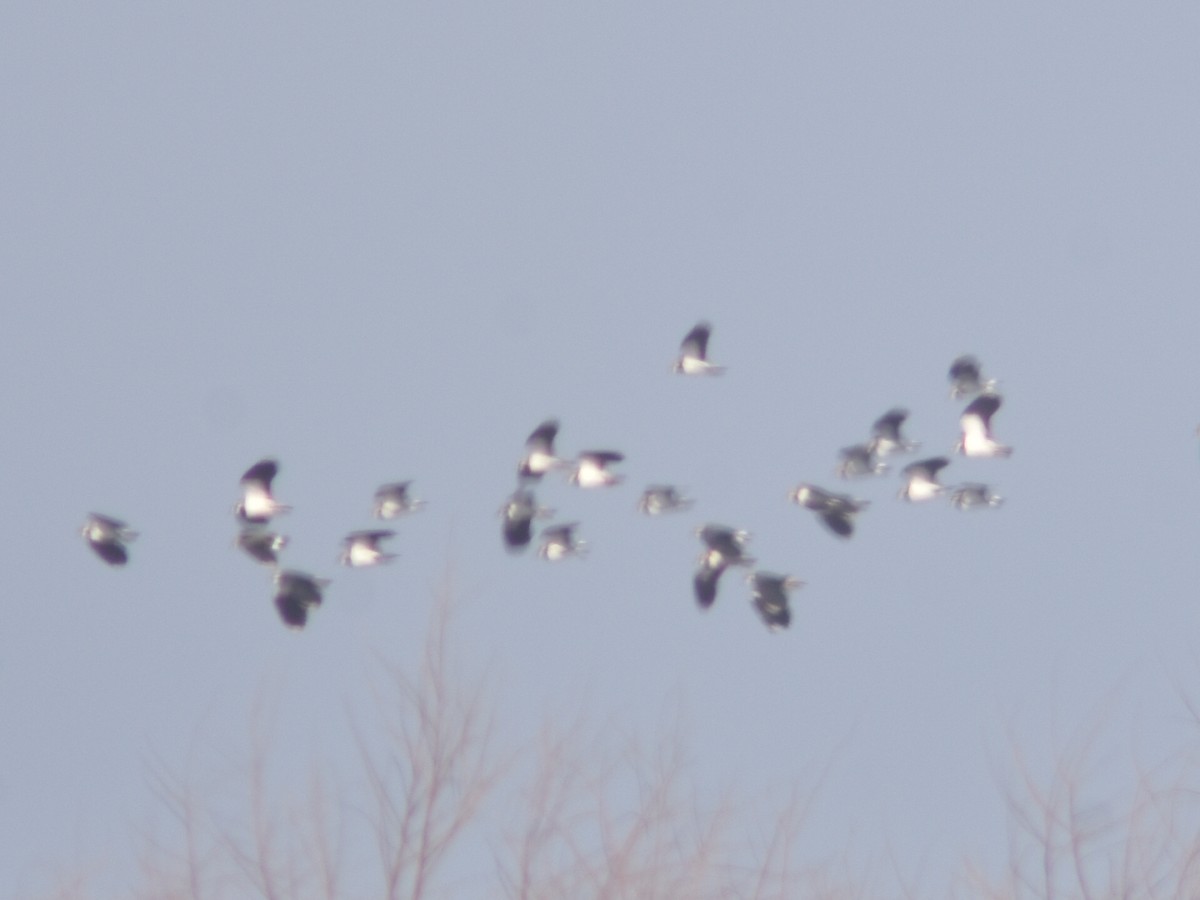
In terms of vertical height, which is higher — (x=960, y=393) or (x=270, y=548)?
(x=960, y=393)

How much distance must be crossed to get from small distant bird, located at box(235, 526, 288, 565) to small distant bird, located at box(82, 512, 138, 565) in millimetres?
768

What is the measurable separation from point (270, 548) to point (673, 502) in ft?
11.5

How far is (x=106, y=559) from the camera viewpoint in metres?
11.7

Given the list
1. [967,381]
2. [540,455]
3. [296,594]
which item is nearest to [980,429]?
[967,381]

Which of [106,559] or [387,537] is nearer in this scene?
[106,559]

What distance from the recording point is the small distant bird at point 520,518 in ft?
43.0

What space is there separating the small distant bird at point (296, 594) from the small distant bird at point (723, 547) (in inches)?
114

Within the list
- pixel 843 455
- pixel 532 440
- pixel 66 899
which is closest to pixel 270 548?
pixel 532 440

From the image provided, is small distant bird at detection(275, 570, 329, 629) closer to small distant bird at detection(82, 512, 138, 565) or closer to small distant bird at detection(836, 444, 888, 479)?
small distant bird at detection(82, 512, 138, 565)

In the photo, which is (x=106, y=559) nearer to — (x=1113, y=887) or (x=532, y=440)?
(x=532, y=440)

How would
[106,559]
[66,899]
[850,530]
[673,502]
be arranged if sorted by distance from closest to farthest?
[106,559], [850,530], [673,502], [66,899]

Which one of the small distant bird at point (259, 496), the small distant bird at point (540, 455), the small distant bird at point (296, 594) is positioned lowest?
the small distant bird at point (296, 594)

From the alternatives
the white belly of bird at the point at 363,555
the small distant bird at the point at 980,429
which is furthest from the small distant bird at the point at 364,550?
the small distant bird at the point at 980,429

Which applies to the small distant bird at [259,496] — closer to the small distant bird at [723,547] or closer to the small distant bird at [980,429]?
the small distant bird at [723,547]
